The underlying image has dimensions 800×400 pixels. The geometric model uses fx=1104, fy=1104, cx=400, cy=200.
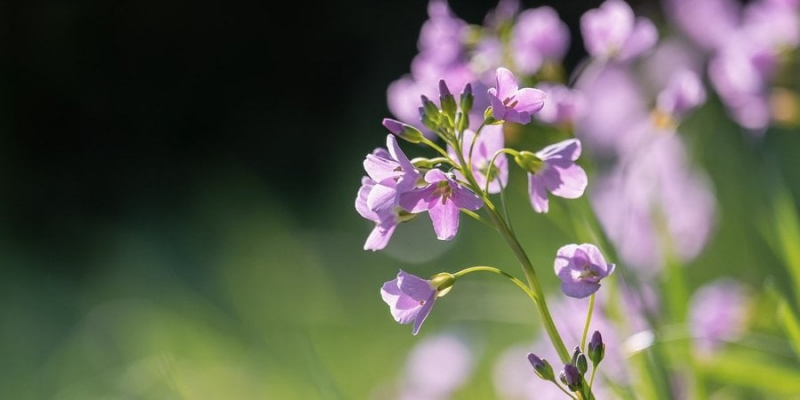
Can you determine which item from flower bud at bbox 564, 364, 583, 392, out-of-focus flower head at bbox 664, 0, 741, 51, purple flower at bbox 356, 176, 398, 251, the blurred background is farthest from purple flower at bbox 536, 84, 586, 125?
out-of-focus flower head at bbox 664, 0, 741, 51

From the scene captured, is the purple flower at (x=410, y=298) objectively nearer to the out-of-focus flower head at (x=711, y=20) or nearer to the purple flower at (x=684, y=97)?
the purple flower at (x=684, y=97)

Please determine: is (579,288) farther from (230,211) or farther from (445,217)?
(230,211)

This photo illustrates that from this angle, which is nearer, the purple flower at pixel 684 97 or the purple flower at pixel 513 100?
the purple flower at pixel 513 100

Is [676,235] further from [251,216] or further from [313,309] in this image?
[251,216]

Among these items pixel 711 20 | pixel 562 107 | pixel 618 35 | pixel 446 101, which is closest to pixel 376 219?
pixel 446 101

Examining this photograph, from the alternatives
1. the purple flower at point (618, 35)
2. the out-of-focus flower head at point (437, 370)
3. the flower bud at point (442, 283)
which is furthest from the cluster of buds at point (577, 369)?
the out-of-focus flower head at point (437, 370)
